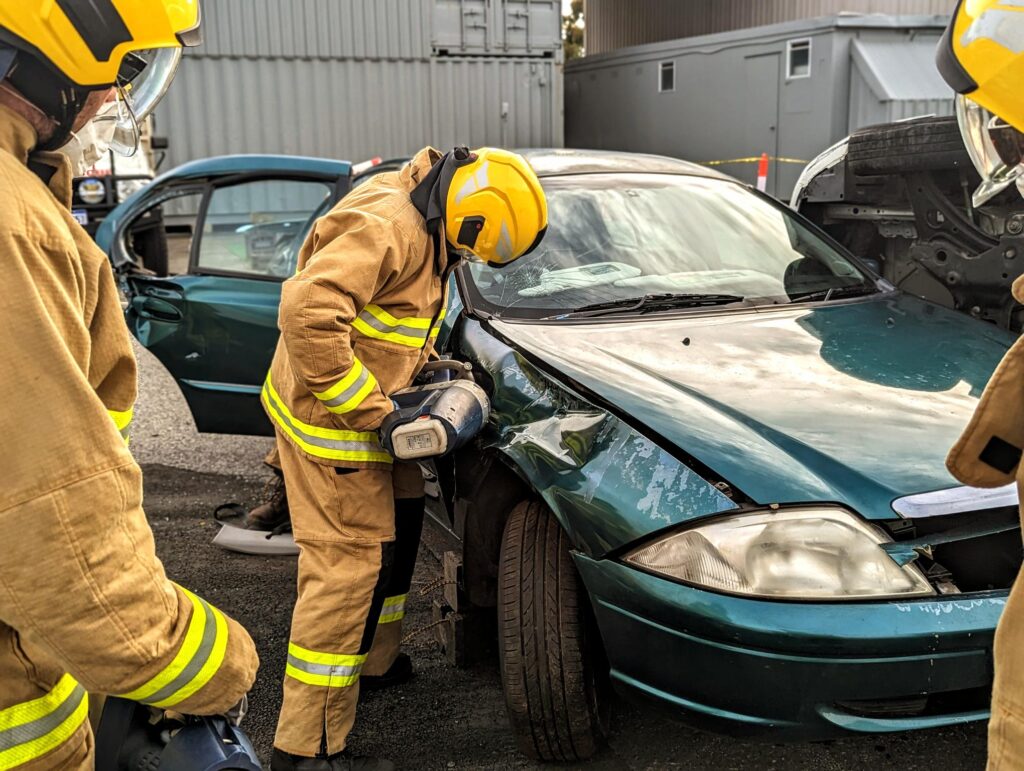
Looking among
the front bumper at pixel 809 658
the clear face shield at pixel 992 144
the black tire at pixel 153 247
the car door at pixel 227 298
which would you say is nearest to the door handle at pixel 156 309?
the car door at pixel 227 298

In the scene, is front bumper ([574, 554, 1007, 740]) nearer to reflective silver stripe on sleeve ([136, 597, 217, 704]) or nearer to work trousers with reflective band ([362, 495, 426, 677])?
work trousers with reflective band ([362, 495, 426, 677])

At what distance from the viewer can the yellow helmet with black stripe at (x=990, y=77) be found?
130cm

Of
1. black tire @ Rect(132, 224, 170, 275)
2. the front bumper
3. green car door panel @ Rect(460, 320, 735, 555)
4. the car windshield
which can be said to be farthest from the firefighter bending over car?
black tire @ Rect(132, 224, 170, 275)

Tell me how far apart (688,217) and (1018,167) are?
88.6 inches

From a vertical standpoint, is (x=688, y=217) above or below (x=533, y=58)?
below

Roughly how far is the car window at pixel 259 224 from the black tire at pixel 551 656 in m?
2.24

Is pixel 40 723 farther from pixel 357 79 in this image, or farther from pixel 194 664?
pixel 357 79

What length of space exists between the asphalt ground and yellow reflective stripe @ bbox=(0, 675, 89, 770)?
1.28 metres

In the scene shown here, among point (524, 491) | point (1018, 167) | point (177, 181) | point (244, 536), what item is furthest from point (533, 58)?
point (1018, 167)

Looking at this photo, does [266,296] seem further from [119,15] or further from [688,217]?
[119,15]

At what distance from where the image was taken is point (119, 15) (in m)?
1.28

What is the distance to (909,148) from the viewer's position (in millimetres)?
4086

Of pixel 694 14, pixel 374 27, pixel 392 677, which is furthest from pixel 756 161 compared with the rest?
pixel 392 677

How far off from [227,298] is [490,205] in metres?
1.95
